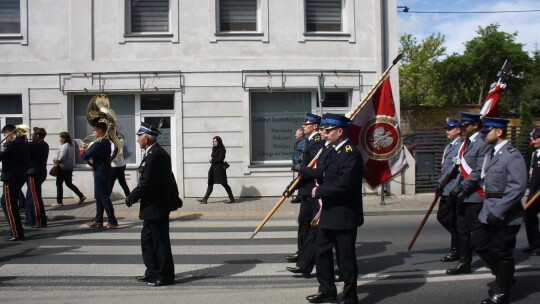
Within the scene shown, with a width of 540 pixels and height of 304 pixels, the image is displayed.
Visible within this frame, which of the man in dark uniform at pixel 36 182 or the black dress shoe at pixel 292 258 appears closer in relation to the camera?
the black dress shoe at pixel 292 258

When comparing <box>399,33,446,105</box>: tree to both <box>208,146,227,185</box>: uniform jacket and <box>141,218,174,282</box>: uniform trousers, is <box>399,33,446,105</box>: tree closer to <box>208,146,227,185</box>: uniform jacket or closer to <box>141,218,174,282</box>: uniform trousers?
<box>208,146,227,185</box>: uniform jacket

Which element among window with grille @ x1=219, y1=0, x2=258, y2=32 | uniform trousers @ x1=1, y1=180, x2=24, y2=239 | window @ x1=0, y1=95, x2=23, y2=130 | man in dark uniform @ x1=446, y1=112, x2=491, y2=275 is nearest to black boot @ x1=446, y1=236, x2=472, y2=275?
man in dark uniform @ x1=446, y1=112, x2=491, y2=275

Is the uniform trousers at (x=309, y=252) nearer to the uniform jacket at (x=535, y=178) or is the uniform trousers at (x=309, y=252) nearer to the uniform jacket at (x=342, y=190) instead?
the uniform jacket at (x=342, y=190)

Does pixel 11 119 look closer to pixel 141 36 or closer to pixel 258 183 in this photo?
pixel 141 36

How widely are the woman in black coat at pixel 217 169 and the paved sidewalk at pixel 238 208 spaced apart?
1.35ft

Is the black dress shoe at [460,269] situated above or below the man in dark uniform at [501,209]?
below

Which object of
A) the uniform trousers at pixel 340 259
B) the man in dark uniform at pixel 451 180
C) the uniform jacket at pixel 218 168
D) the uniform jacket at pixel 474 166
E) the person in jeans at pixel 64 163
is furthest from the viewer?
the uniform jacket at pixel 218 168

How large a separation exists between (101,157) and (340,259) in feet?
19.2

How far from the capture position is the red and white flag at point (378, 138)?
23.3 feet

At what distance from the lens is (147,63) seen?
14.5 m

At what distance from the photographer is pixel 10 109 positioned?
1473 centimetres

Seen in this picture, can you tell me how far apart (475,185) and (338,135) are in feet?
6.61

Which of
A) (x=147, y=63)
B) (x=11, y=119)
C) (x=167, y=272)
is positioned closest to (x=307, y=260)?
(x=167, y=272)

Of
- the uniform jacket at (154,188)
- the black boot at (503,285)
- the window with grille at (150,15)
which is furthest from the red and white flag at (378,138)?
the window with grille at (150,15)
